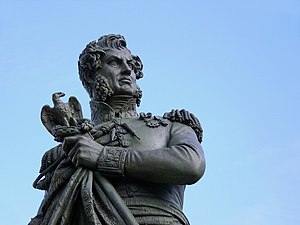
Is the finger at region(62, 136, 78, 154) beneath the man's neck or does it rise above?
beneath

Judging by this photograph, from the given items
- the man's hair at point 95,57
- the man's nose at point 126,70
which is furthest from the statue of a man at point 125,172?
the man's hair at point 95,57

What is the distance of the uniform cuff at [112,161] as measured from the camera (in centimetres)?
791

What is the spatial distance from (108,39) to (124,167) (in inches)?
85.2

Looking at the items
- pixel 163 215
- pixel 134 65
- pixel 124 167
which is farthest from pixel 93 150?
pixel 134 65

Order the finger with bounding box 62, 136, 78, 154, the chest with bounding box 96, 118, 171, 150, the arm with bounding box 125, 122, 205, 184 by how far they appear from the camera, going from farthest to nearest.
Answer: the chest with bounding box 96, 118, 171, 150 → the finger with bounding box 62, 136, 78, 154 → the arm with bounding box 125, 122, 205, 184

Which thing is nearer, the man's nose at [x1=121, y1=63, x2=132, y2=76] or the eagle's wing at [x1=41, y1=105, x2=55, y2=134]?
the eagle's wing at [x1=41, y1=105, x2=55, y2=134]

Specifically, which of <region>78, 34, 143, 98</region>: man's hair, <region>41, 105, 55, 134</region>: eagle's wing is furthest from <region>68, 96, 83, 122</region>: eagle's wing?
<region>78, 34, 143, 98</region>: man's hair

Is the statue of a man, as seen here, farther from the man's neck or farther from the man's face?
the man's face

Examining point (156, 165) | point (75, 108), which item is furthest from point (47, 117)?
point (156, 165)

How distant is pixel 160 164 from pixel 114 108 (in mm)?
1473

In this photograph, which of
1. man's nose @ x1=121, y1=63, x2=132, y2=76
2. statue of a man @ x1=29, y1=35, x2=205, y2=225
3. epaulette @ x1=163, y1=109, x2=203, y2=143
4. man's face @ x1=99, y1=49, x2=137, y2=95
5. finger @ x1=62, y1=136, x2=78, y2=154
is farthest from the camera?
man's nose @ x1=121, y1=63, x2=132, y2=76

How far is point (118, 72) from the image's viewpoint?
9148 millimetres

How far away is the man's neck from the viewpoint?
9.09m

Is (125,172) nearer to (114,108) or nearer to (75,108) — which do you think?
(75,108)
